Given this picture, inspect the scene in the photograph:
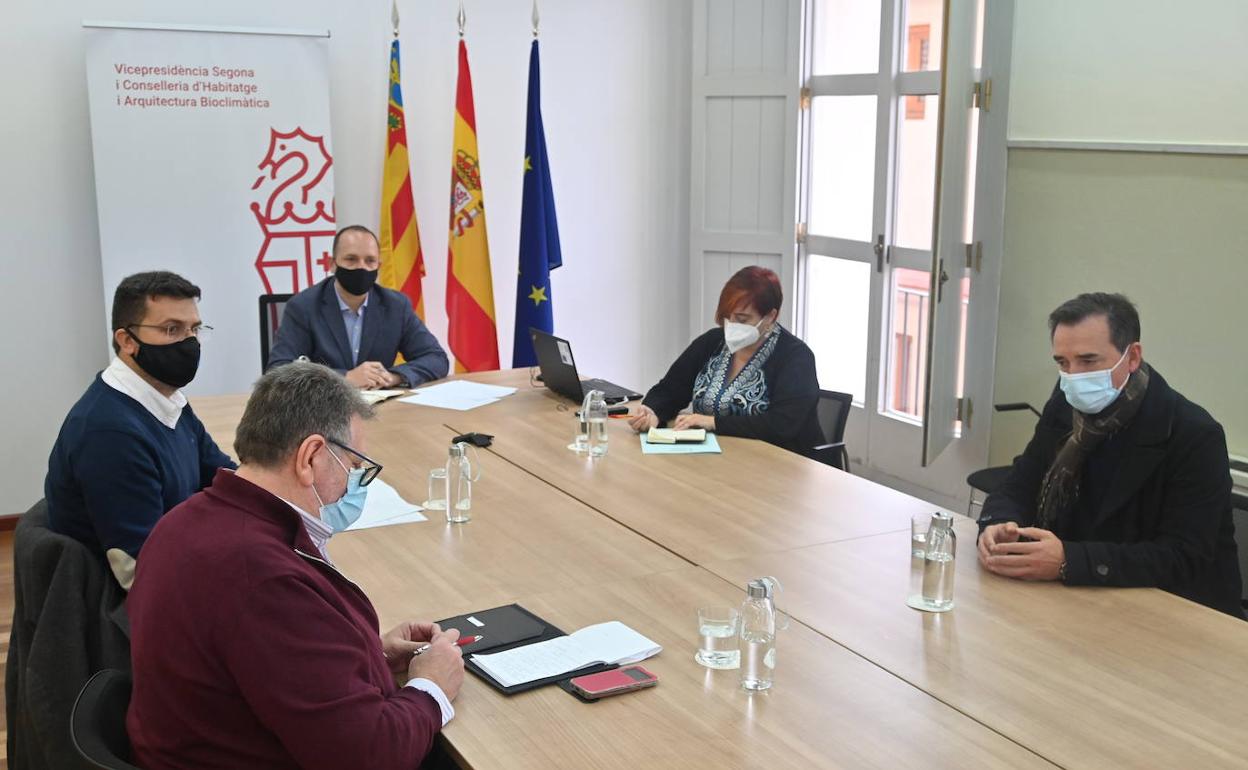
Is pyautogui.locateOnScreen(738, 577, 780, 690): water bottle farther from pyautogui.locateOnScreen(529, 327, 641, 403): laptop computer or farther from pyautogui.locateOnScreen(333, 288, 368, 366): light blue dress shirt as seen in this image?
pyautogui.locateOnScreen(333, 288, 368, 366): light blue dress shirt

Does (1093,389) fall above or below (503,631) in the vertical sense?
above

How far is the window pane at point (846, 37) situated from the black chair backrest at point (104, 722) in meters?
4.83

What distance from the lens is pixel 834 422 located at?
170 inches

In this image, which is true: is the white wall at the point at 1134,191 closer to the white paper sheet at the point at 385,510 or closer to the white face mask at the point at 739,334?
the white face mask at the point at 739,334

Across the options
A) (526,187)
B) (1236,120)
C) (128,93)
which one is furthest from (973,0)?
(128,93)

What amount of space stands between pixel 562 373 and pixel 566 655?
227 centimetres

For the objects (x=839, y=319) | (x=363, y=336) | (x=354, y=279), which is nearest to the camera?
(x=354, y=279)

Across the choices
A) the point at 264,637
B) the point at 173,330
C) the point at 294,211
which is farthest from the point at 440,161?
the point at 264,637

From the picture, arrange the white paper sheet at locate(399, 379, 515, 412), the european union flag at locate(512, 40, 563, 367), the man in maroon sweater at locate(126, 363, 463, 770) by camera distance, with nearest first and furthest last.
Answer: the man in maroon sweater at locate(126, 363, 463, 770) → the white paper sheet at locate(399, 379, 515, 412) → the european union flag at locate(512, 40, 563, 367)

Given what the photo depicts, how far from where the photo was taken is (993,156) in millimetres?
4996

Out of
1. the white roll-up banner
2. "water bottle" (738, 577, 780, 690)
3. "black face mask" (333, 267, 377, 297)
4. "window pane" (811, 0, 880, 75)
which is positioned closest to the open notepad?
"water bottle" (738, 577, 780, 690)

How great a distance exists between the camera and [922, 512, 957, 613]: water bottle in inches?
95.9

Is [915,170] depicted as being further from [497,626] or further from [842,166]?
[497,626]

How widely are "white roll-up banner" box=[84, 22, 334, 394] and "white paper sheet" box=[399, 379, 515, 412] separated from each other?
142 cm
